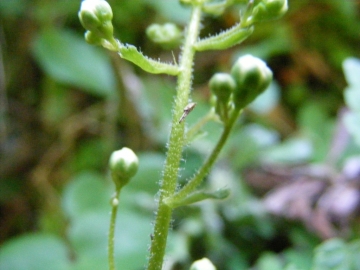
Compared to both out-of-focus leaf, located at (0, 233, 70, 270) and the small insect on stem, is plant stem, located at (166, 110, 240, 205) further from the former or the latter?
out-of-focus leaf, located at (0, 233, 70, 270)

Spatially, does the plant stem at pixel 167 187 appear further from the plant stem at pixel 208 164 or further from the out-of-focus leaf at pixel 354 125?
the out-of-focus leaf at pixel 354 125

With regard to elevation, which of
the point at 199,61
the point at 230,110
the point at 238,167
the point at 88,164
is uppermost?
the point at 199,61

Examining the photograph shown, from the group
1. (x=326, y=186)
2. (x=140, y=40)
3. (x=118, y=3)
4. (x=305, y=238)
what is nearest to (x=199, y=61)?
(x=140, y=40)

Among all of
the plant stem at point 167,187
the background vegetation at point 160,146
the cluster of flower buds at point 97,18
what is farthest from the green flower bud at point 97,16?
the background vegetation at point 160,146

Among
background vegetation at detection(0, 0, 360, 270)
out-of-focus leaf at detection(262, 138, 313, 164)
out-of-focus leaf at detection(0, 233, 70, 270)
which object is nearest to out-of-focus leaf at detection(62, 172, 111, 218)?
background vegetation at detection(0, 0, 360, 270)

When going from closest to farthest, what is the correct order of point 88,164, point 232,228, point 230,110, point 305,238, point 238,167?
point 230,110
point 305,238
point 232,228
point 238,167
point 88,164

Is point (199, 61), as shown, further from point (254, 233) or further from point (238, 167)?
point (254, 233)
